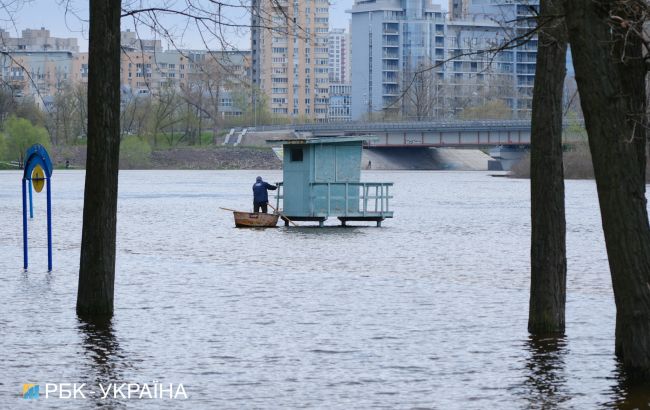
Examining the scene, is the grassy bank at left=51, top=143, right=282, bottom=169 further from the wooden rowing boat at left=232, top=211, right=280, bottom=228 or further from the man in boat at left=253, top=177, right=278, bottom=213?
the wooden rowing boat at left=232, top=211, right=280, bottom=228

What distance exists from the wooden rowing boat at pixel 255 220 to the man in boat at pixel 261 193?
811 millimetres

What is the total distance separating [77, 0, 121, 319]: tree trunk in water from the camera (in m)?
15.3

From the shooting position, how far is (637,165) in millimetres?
11930

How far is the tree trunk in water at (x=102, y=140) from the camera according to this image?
15.3 meters

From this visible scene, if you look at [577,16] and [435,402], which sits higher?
[577,16]

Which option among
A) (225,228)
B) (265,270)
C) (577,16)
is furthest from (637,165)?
(225,228)

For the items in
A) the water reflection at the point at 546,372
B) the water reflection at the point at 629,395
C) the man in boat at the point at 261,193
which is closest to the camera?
the water reflection at the point at 629,395

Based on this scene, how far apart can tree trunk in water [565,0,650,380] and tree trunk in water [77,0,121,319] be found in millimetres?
5812

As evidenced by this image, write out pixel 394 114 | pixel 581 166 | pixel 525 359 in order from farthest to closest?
pixel 394 114, pixel 581 166, pixel 525 359

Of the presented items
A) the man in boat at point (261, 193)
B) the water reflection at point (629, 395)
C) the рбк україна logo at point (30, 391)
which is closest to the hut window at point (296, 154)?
the man in boat at point (261, 193)

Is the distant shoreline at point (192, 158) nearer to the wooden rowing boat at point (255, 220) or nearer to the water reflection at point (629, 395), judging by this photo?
the wooden rowing boat at point (255, 220)

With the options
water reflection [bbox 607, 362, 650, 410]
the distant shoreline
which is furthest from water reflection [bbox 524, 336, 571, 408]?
the distant shoreline

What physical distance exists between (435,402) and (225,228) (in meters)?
29.2

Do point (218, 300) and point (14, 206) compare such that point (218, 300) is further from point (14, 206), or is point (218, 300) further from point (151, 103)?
point (151, 103)
